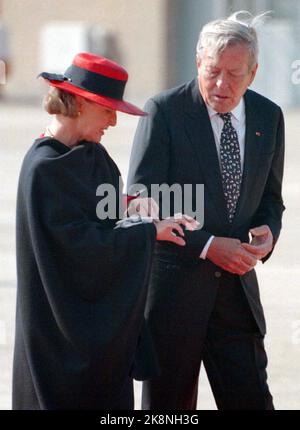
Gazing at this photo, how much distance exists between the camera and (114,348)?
160 inches

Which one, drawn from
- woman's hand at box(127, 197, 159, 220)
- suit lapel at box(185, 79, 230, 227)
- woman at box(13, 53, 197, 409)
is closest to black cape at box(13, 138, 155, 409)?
woman at box(13, 53, 197, 409)

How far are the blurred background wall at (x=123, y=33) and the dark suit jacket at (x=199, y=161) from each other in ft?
60.8

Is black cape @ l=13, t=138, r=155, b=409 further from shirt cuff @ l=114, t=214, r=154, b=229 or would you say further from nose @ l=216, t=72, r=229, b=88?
nose @ l=216, t=72, r=229, b=88

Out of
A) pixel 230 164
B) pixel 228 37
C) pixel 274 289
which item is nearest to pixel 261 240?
pixel 230 164

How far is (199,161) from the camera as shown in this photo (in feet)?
14.4

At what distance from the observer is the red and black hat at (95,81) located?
400cm

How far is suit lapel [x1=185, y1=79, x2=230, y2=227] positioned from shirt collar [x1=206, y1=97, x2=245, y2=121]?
20 millimetres

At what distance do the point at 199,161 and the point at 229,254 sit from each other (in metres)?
0.35

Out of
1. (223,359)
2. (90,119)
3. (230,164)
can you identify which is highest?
(90,119)

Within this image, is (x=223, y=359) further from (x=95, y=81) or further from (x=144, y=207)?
(x=95, y=81)

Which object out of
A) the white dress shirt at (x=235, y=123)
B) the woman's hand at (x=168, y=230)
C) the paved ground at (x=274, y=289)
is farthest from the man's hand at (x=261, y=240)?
the paved ground at (x=274, y=289)

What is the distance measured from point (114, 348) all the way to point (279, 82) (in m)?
17.8
